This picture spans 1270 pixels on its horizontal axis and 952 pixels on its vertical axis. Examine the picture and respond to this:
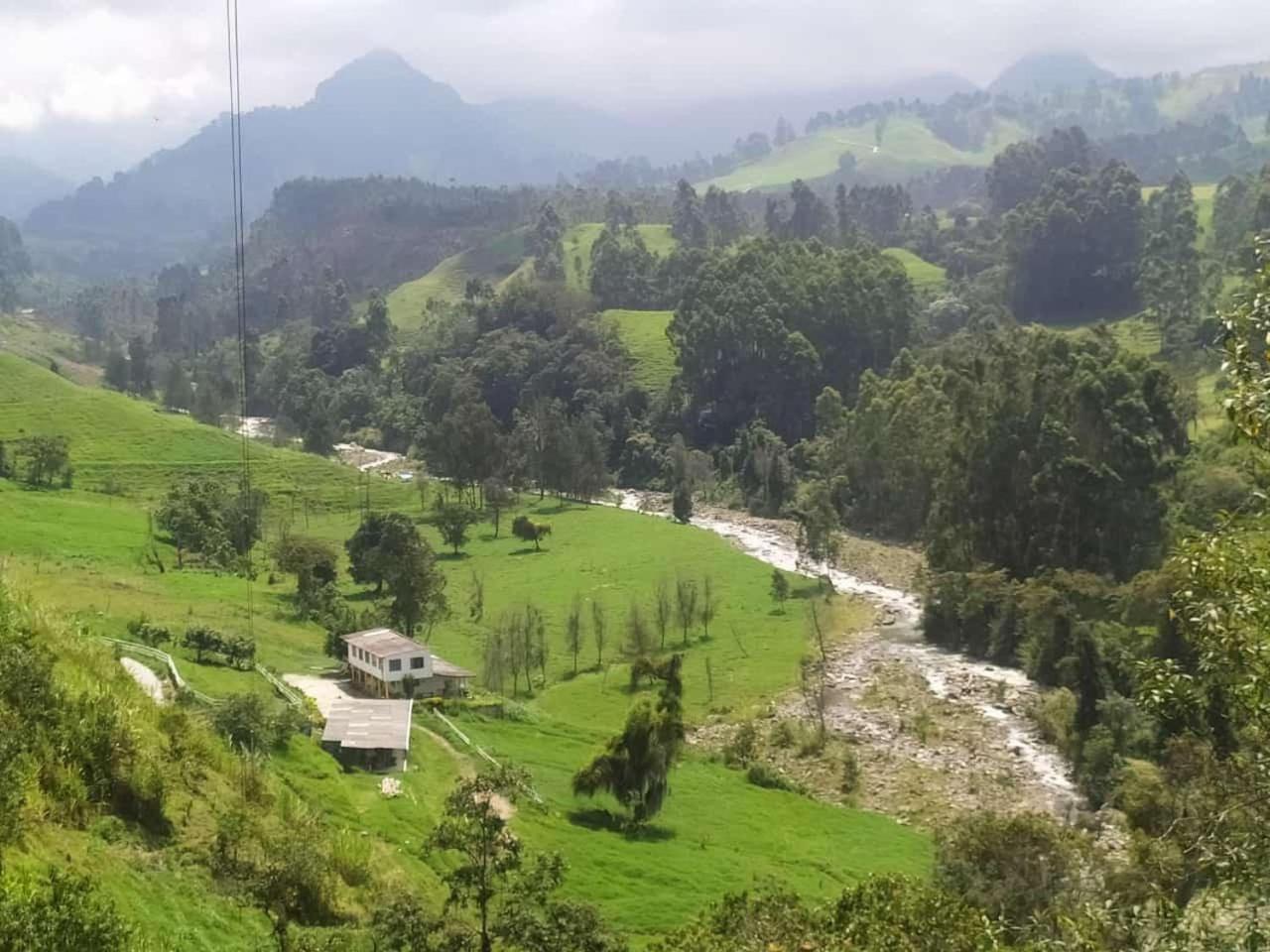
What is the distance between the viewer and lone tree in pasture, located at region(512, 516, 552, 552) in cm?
7357

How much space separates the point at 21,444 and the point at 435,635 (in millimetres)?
38549

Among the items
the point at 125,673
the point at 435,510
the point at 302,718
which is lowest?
the point at 435,510

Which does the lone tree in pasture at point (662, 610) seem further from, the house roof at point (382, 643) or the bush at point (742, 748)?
the house roof at point (382, 643)

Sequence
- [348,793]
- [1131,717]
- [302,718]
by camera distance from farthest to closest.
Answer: [1131,717] → [302,718] → [348,793]

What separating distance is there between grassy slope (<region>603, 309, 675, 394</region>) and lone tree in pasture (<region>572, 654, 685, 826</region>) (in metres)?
82.5

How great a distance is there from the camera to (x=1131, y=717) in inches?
1500

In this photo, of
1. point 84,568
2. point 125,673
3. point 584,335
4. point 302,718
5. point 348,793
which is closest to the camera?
point 125,673

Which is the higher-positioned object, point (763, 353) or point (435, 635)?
point (763, 353)

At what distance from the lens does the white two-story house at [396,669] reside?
1468 inches

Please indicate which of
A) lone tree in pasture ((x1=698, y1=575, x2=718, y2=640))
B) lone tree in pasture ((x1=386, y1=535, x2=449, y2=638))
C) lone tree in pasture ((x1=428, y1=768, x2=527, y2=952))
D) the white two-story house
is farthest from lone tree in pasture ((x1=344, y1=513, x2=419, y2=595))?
lone tree in pasture ((x1=428, y1=768, x2=527, y2=952))

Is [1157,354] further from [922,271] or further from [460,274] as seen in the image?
[460,274]

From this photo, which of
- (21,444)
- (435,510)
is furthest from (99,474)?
(435,510)

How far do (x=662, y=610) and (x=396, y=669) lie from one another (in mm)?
18791

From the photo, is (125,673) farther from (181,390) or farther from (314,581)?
(181,390)
